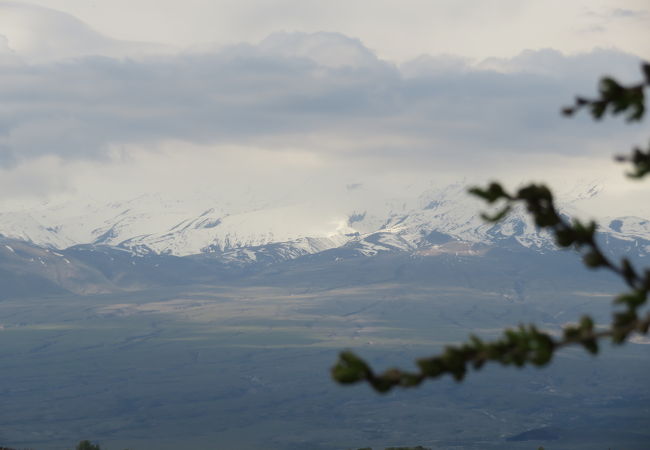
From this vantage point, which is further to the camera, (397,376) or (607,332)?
(397,376)

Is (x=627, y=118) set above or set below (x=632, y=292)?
above

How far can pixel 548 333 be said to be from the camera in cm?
1029

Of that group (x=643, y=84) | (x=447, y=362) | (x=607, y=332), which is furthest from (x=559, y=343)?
(x=643, y=84)

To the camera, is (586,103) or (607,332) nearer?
(607,332)

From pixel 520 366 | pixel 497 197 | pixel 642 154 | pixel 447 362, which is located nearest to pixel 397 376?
pixel 447 362

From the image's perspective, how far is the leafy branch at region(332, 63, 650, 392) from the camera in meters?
9.86

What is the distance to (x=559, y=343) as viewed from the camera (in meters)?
10.1

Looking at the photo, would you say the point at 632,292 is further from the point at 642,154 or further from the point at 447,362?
the point at 447,362

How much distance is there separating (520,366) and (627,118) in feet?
8.92

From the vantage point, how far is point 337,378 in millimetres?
10492

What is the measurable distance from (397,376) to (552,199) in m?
2.44

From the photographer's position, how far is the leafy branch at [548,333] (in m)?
9.86

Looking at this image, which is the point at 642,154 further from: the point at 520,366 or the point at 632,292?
the point at 520,366

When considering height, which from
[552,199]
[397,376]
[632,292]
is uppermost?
[552,199]
